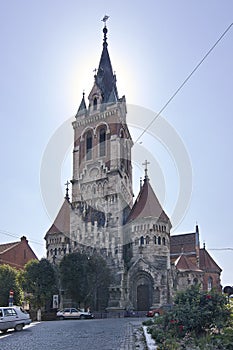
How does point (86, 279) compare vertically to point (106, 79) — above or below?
below

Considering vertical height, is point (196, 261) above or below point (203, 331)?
above

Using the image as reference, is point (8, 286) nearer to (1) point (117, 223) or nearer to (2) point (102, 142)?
(1) point (117, 223)

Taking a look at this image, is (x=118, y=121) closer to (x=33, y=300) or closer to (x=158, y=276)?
(x=158, y=276)

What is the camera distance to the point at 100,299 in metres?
44.3

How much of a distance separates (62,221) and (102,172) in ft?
A: 28.7

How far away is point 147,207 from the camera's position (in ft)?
157

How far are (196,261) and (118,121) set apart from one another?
890 inches

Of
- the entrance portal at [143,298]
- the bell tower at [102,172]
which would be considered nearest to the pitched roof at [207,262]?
the bell tower at [102,172]

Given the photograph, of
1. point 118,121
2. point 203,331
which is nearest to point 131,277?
point 118,121

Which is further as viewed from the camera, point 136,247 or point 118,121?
point 118,121

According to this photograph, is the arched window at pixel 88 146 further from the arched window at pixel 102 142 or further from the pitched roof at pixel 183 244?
the pitched roof at pixel 183 244

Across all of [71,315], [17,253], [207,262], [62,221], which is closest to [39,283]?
[71,315]

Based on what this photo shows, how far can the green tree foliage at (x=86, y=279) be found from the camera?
41.3m

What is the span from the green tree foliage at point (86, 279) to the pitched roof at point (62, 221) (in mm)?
8568
